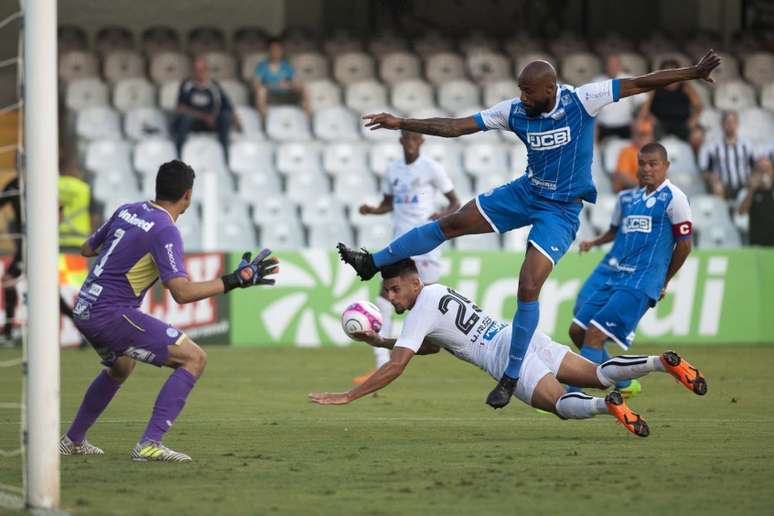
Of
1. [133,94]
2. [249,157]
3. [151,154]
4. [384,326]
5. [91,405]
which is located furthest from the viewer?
[133,94]

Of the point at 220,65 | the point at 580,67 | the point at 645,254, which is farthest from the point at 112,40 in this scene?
the point at 645,254

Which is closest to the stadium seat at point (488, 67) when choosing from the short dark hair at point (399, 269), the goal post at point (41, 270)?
the short dark hair at point (399, 269)

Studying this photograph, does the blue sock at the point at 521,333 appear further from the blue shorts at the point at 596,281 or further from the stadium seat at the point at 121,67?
the stadium seat at the point at 121,67

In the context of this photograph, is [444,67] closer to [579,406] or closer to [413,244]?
[413,244]

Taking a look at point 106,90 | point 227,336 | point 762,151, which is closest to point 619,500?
point 227,336

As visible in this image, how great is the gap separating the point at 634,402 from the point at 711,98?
11768 millimetres

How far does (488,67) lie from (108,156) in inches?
254

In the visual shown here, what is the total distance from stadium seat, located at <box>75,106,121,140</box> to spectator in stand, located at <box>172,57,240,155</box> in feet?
3.23

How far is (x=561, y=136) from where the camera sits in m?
9.47

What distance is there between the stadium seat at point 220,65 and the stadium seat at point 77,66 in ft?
5.58

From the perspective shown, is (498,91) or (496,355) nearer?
(496,355)

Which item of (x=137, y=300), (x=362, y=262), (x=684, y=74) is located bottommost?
(x=137, y=300)

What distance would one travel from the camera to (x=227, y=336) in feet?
57.9

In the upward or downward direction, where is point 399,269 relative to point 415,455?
upward
